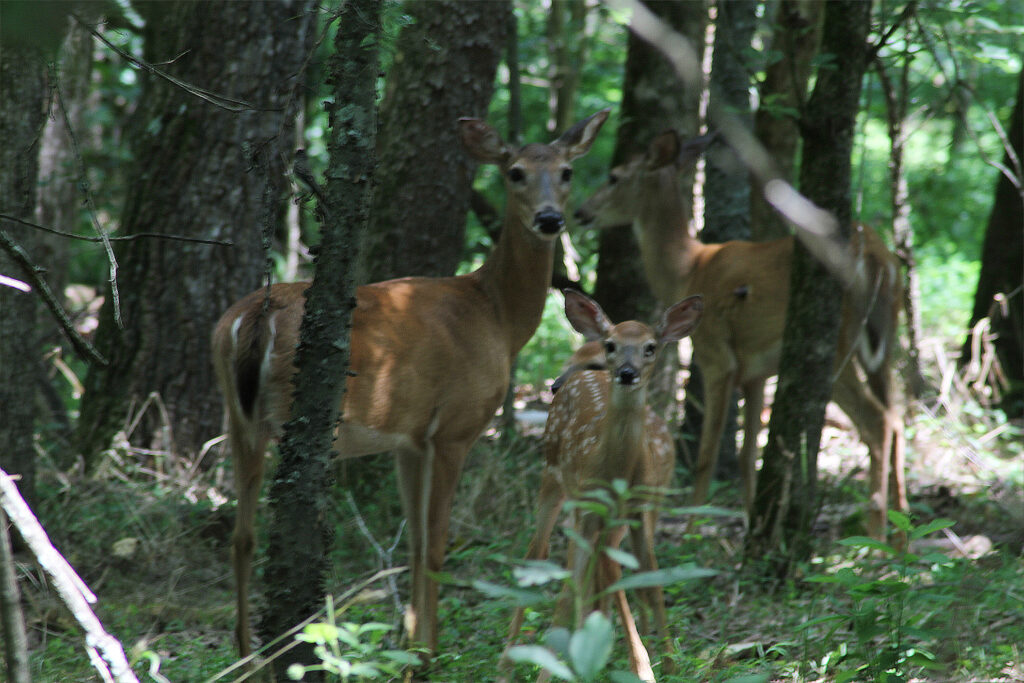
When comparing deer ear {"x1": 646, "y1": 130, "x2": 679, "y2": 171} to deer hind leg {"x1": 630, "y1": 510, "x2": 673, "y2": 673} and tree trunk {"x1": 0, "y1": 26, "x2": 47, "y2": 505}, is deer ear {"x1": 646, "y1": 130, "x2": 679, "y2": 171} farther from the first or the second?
tree trunk {"x1": 0, "y1": 26, "x2": 47, "y2": 505}

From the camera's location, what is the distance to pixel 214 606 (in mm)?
5023

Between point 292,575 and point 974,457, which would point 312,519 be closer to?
point 292,575

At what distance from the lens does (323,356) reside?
10.5 feet

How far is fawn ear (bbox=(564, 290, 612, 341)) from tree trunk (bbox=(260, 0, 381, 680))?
152 centimetres

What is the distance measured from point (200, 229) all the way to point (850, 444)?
5057mm

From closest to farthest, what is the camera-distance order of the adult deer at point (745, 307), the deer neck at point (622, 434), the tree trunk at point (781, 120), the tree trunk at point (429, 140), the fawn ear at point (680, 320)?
the deer neck at point (622, 434) → the fawn ear at point (680, 320) → the tree trunk at point (429, 140) → the adult deer at point (745, 307) → the tree trunk at point (781, 120)

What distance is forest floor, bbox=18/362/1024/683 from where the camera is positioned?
382 cm

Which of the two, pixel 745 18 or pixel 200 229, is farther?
pixel 745 18

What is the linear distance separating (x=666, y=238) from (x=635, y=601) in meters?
3.55

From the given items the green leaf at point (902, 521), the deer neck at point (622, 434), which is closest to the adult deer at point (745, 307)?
the deer neck at point (622, 434)

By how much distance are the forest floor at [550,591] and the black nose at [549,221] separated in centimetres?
152

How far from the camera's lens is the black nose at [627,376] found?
398 cm

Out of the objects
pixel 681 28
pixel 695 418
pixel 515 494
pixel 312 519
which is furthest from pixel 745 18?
pixel 312 519

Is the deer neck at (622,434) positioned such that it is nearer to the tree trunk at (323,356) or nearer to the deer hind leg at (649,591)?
the deer hind leg at (649,591)
